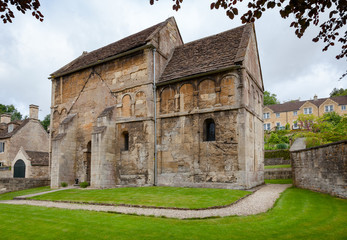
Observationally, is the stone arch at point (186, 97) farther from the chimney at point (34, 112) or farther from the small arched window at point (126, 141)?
the chimney at point (34, 112)

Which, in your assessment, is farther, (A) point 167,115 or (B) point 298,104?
(B) point 298,104

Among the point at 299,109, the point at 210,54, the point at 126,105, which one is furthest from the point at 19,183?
the point at 299,109

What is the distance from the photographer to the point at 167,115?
18.5m

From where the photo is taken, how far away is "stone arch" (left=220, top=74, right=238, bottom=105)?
16.4m

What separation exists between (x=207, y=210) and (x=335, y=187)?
237 inches

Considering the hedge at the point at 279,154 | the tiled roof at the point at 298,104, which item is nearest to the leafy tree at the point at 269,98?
the tiled roof at the point at 298,104

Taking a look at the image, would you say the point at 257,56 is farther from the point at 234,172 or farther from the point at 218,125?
the point at 234,172

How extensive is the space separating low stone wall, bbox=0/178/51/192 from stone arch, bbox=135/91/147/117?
11287mm

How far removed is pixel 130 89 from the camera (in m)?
20.2

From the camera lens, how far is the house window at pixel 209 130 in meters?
17.2

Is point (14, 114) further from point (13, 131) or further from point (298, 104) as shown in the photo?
point (298, 104)

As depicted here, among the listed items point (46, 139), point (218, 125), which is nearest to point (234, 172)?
point (218, 125)

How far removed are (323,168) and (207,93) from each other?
7.60 metres

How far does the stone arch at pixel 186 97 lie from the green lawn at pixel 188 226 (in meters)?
9.06
